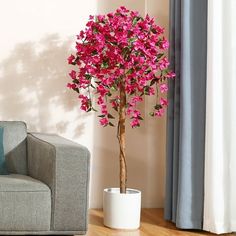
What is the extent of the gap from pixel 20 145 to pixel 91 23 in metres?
0.94

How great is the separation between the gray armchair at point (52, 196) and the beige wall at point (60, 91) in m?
0.88

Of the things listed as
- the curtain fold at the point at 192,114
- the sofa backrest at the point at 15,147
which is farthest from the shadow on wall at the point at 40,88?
the curtain fold at the point at 192,114

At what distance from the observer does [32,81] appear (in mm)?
4188

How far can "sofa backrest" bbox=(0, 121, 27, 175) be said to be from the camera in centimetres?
372

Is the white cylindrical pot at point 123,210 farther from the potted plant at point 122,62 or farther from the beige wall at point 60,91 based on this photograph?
the beige wall at point 60,91

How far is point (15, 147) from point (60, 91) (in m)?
0.68

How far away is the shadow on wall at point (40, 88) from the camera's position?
13.6 feet

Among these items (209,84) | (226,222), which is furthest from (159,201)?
(209,84)

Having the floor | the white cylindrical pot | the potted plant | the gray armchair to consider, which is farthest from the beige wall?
the gray armchair

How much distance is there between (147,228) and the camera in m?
3.76

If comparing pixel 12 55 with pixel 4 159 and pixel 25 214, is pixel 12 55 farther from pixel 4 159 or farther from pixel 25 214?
pixel 25 214

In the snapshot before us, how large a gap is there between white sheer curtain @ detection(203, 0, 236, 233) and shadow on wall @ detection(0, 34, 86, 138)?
117cm

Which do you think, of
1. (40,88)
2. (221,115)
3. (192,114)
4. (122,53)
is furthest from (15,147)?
A: (221,115)

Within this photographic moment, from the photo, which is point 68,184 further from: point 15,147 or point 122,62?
point 122,62
